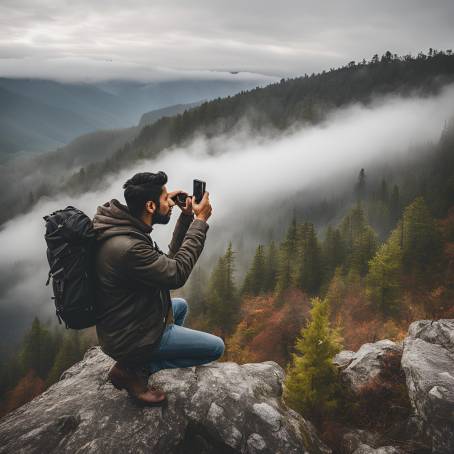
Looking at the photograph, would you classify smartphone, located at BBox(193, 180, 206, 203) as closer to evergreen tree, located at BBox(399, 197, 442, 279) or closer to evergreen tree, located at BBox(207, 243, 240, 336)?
evergreen tree, located at BBox(207, 243, 240, 336)

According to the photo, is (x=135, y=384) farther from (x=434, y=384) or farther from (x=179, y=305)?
(x=434, y=384)

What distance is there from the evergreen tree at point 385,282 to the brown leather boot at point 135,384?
155 ft

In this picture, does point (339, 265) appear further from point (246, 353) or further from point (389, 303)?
point (246, 353)

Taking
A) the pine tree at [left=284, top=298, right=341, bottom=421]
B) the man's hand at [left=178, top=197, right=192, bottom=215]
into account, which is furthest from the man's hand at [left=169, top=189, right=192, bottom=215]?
the pine tree at [left=284, top=298, right=341, bottom=421]

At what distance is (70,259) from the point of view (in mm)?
4180

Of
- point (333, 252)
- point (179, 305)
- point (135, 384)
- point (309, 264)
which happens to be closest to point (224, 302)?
point (309, 264)

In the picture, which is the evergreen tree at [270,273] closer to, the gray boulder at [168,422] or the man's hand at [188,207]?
the gray boulder at [168,422]

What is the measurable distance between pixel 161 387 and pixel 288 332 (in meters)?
54.0

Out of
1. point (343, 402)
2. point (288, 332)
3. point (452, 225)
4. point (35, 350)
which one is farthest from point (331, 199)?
point (343, 402)

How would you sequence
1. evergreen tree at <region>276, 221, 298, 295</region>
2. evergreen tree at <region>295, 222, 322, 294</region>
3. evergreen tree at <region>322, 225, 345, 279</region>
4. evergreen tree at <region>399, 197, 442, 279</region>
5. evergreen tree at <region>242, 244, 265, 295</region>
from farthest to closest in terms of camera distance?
1. evergreen tree at <region>242, 244, 265, 295</region>
2. evergreen tree at <region>322, 225, 345, 279</region>
3. evergreen tree at <region>276, 221, 298, 295</region>
4. evergreen tree at <region>295, 222, 322, 294</region>
5. evergreen tree at <region>399, 197, 442, 279</region>

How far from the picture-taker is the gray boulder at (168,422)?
16.0 ft

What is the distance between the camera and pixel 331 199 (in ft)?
630

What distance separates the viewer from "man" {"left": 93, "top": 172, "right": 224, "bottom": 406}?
14.0ft

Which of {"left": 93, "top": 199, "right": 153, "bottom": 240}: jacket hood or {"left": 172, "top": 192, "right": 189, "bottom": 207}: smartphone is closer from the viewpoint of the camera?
{"left": 93, "top": 199, "right": 153, "bottom": 240}: jacket hood
